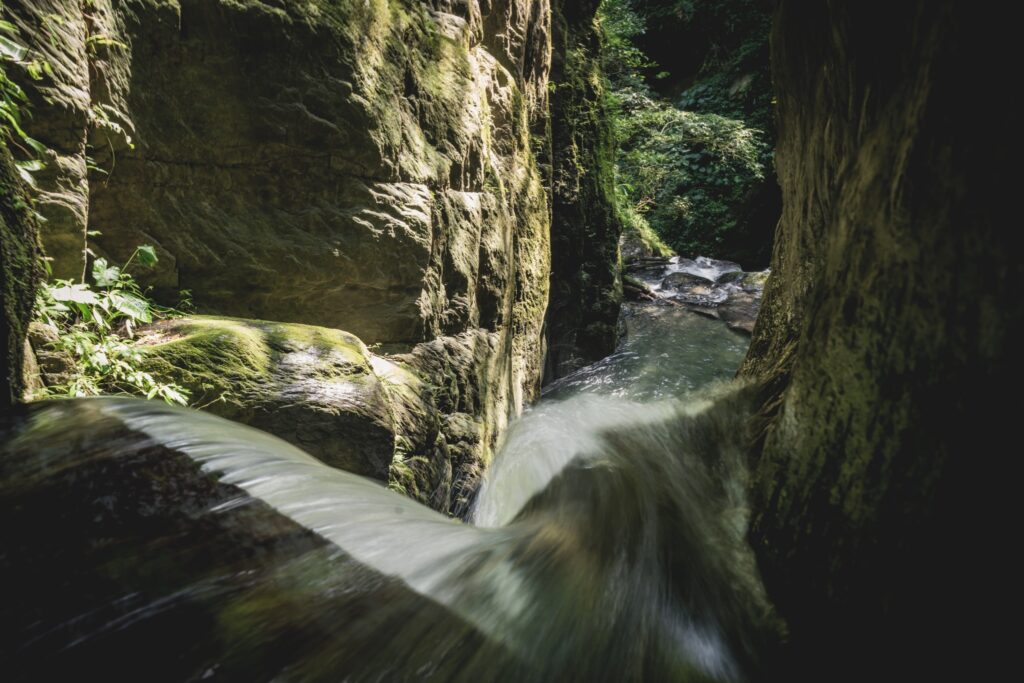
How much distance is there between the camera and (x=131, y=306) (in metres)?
2.49

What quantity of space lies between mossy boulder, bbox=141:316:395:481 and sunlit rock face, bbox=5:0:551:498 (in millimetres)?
214

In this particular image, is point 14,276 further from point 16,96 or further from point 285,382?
point 285,382

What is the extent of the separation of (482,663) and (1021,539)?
1.32m

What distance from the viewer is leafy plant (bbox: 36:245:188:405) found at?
2234mm

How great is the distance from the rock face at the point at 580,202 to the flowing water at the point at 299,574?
5866 mm

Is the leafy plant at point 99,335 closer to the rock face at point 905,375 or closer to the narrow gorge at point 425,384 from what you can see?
the narrow gorge at point 425,384

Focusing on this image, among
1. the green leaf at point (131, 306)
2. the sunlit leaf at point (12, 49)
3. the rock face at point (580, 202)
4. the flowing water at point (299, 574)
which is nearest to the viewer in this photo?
the flowing water at point (299, 574)

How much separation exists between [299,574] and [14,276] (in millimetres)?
1655

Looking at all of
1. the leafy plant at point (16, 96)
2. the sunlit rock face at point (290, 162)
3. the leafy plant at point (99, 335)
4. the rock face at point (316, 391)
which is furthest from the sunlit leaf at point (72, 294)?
the leafy plant at point (16, 96)

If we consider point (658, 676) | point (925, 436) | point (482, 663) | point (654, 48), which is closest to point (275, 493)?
point (482, 663)

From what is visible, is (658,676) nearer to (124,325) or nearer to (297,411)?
(297,411)

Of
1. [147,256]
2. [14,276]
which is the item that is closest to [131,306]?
[147,256]

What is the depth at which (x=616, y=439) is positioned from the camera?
172 inches

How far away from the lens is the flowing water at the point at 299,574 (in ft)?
3.39
